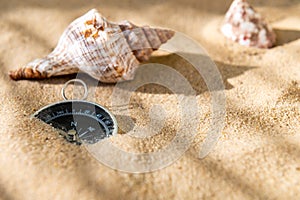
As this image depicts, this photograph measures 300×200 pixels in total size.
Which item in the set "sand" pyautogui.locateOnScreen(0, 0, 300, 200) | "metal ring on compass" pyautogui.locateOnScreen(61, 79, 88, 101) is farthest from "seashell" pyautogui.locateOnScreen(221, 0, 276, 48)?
"metal ring on compass" pyautogui.locateOnScreen(61, 79, 88, 101)

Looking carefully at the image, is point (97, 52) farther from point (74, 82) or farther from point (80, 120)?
point (80, 120)

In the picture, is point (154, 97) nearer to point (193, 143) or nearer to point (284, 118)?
point (193, 143)

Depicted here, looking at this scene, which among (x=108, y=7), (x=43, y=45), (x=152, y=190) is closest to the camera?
(x=152, y=190)

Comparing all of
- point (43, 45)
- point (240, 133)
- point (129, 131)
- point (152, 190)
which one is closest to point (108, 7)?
point (43, 45)

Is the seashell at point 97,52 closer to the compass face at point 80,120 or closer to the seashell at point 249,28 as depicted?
the compass face at point 80,120

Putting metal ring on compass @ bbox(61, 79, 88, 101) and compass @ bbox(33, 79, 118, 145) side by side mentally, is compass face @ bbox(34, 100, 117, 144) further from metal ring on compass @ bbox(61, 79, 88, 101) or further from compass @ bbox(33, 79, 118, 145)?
metal ring on compass @ bbox(61, 79, 88, 101)
